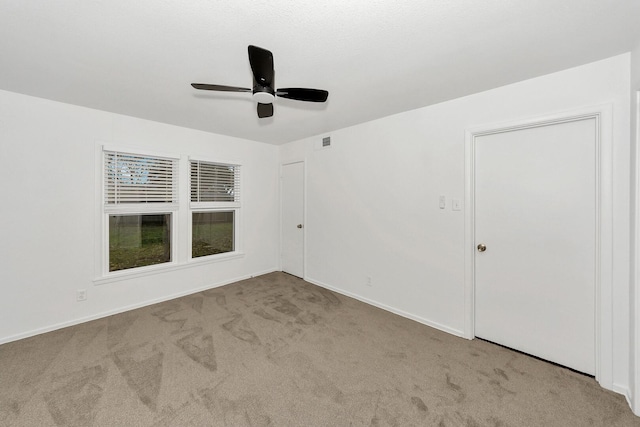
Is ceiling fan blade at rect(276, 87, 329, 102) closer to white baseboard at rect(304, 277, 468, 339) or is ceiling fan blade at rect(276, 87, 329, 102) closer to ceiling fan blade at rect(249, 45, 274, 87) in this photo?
ceiling fan blade at rect(249, 45, 274, 87)

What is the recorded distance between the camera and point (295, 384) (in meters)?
1.90

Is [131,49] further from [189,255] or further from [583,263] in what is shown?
[583,263]

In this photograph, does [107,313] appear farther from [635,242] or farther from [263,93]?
[635,242]

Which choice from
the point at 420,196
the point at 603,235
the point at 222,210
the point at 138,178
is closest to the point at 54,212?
the point at 138,178

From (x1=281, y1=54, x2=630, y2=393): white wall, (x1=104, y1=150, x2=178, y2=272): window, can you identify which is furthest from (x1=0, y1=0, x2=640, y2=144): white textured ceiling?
(x1=104, y1=150, x2=178, y2=272): window

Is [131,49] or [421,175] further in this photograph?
[421,175]

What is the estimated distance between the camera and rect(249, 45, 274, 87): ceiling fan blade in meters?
1.39

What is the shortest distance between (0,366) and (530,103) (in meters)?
4.88

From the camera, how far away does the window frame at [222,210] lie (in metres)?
3.71

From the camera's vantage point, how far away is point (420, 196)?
2.86 metres

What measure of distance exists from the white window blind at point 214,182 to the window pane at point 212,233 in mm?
254

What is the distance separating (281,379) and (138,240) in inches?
Answer: 106

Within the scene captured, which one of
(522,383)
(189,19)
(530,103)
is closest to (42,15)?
(189,19)

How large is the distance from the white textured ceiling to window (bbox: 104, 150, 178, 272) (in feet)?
2.80
